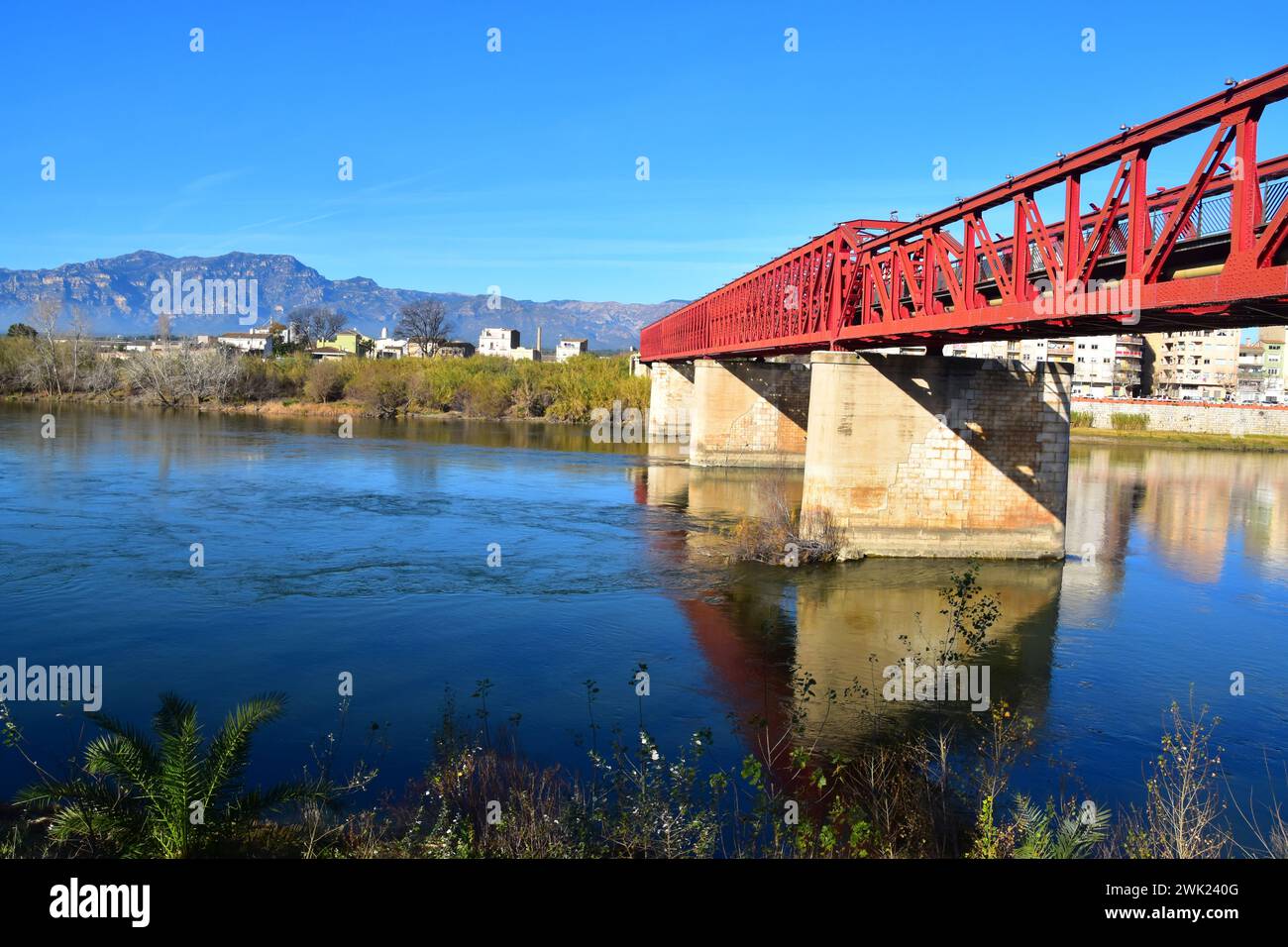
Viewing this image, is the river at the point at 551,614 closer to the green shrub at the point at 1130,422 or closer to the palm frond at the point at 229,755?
the palm frond at the point at 229,755

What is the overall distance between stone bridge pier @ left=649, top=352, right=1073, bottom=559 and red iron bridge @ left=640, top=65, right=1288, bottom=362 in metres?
1.57

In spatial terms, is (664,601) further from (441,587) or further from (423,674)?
(423,674)

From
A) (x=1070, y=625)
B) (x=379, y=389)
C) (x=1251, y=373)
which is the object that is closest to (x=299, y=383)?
(x=379, y=389)

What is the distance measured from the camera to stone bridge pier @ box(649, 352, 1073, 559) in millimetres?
29484

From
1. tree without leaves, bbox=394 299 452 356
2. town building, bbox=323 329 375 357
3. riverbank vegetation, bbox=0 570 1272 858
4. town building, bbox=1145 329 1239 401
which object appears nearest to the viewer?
riverbank vegetation, bbox=0 570 1272 858

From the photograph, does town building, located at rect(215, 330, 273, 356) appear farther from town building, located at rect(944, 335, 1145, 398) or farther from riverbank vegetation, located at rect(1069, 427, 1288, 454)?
riverbank vegetation, located at rect(1069, 427, 1288, 454)

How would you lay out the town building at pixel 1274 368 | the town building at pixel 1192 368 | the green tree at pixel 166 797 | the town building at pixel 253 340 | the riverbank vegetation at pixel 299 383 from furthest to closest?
the town building at pixel 253 340, the town building at pixel 1274 368, the town building at pixel 1192 368, the riverbank vegetation at pixel 299 383, the green tree at pixel 166 797

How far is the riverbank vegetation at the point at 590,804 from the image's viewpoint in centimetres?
840

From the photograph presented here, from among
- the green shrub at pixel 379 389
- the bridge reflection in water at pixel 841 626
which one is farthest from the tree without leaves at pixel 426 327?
the bridge reflection in water at pixel 841 626

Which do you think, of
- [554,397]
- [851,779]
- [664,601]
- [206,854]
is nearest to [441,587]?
[664,601]

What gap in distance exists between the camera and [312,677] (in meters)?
16.7

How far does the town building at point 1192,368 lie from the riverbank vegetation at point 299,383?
258ft

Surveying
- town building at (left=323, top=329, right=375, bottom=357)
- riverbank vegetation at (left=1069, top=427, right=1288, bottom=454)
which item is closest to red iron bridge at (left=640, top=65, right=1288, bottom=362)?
riverbank vegetation at (left=1069, top=427, right=1288, bottom=454)
